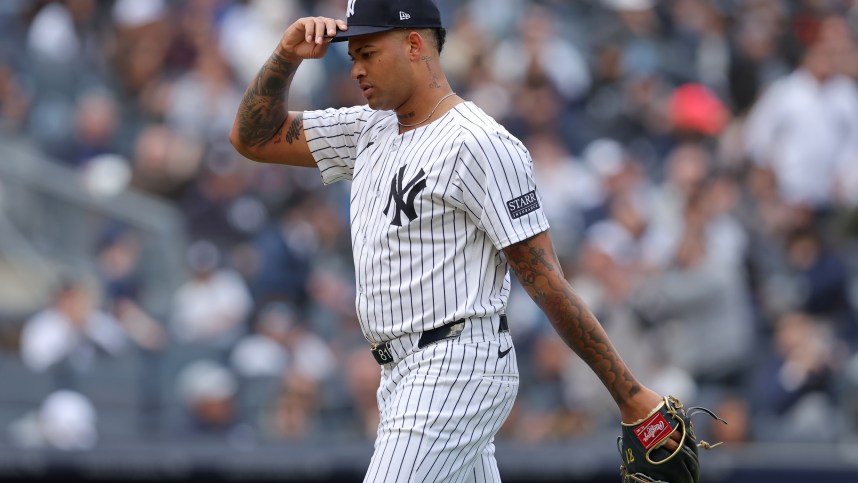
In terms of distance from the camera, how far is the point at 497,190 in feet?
12.1

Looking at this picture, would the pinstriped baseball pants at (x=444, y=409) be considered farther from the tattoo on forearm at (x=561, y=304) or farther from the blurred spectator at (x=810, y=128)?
the blurred spectator at (x=810, y=128)

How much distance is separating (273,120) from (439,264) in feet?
2.85

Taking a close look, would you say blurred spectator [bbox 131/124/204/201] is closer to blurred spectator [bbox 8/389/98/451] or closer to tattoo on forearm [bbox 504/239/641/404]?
blurred spectator [bbox 8/389/98/451]

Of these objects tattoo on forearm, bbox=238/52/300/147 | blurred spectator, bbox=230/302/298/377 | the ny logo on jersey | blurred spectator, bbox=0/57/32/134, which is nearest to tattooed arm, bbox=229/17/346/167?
tattoo on forearm, bbox=238/52/300/147

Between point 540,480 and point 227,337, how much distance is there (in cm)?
245

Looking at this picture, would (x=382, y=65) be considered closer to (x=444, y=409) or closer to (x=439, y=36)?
(x=439, y=36)

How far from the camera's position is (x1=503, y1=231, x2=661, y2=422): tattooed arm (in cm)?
372

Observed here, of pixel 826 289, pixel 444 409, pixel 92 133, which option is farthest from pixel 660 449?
pixel 92 133

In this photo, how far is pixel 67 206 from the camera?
10.0 metres

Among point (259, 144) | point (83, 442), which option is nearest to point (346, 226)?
point (83, 442)

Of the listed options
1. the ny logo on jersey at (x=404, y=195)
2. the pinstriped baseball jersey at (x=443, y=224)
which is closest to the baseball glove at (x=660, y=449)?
the pinstriped baseball jersey at (x=443, y=224)

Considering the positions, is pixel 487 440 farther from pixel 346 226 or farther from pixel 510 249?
pixel 346 226

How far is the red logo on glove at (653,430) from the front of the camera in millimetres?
3795

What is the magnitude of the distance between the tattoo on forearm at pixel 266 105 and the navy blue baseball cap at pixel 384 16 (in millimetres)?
427
